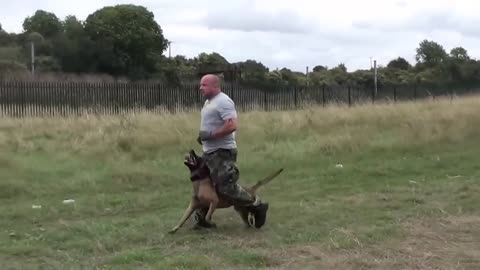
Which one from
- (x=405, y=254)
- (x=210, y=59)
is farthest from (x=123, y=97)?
(x=210, y=59)

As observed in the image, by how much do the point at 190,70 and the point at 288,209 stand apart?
40410 mm

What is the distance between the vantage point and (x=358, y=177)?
1164 centimetres

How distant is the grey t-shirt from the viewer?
7.30m

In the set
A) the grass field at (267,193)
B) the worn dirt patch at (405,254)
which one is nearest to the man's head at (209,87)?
the grass field at (267,193)

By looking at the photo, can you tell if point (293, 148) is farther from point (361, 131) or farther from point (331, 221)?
point (331, 221)

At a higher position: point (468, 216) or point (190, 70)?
point (190, 70)

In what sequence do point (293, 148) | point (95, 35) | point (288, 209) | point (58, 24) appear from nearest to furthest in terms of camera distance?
point (288, 209) → point (293, 148) → point (95, 35) → point (58, 24)

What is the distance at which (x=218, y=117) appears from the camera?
7.33 m

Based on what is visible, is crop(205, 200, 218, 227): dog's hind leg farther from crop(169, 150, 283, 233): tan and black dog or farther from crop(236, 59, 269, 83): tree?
crop(236, 59, 269, 83): tree

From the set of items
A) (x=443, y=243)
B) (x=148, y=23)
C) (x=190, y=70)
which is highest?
(x=148, y=23)

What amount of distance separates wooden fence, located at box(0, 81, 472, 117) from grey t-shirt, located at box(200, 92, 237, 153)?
560 inches

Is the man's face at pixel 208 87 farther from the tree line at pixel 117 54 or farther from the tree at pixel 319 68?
the tree at pixel 319 68

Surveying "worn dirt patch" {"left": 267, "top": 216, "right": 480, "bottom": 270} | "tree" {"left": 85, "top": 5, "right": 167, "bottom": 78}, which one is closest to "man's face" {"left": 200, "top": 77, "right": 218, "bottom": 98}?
"worn dirt patch" {"left": 267, "top": 216, "right": 480, "bottom": 270}

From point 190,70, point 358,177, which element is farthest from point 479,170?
point 190,70
